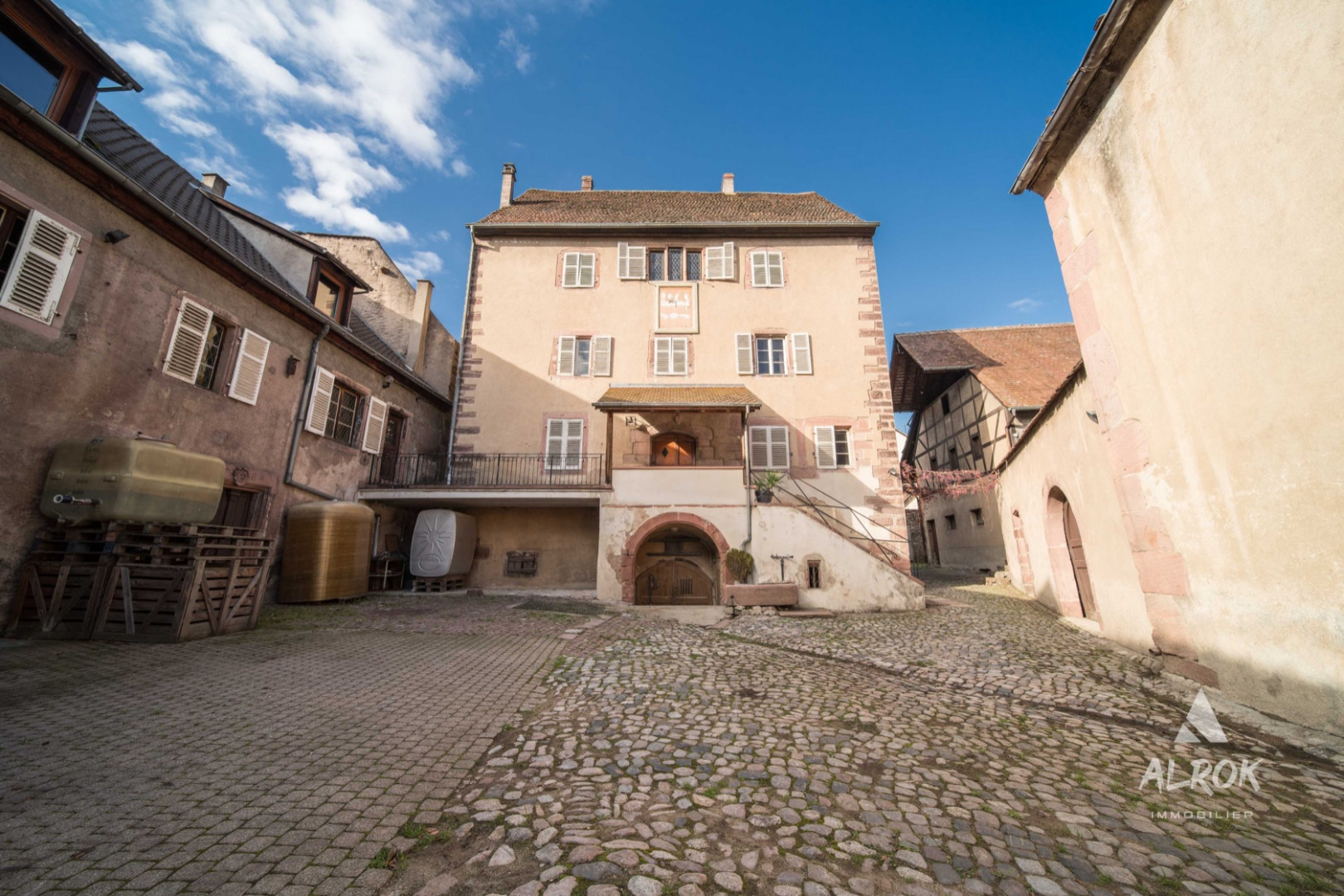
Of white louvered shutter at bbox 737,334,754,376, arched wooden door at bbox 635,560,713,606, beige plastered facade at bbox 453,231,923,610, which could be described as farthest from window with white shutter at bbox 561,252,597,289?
arched wooden door at bbox 635,560,713,606

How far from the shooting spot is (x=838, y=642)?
7.33 metres

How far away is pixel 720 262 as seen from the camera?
15211mm

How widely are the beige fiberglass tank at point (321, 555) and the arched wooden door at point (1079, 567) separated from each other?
12.9 metres

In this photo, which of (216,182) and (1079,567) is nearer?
(1079,567)

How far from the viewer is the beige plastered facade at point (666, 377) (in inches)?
508

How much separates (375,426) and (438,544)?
3410 mm

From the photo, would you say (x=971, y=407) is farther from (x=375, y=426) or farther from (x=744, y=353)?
(x=375, y=426)

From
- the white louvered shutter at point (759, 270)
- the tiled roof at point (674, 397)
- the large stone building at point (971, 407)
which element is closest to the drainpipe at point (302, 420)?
the tiled roof at point (674, 397)

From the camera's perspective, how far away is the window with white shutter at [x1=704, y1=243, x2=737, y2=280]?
595 inches

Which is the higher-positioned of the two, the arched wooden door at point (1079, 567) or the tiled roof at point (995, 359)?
the tiled roof at point (995, 359)

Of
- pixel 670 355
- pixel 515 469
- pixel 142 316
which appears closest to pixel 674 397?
pixel 670 355

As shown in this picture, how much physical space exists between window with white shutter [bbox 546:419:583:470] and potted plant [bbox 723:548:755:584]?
196 inches

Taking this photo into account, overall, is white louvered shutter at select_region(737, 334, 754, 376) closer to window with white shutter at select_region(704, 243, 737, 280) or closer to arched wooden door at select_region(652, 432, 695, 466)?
window with white shutter at select_region(704, 243, 737, 280)

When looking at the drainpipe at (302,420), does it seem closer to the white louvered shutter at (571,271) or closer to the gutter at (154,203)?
the gutter at (154,203)
